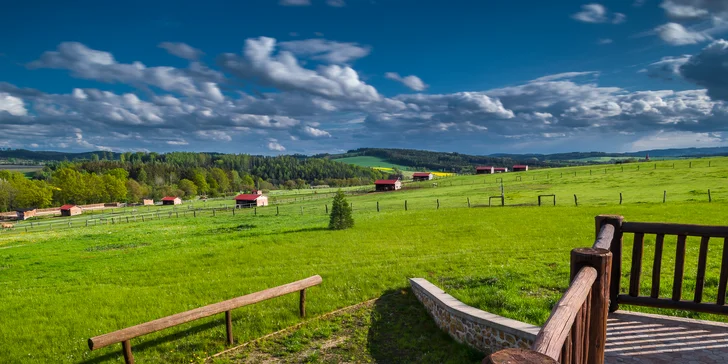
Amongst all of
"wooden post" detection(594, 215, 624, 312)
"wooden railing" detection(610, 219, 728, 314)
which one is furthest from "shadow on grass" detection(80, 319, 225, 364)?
"wooden railing" detection(610, 219, 728, 314)

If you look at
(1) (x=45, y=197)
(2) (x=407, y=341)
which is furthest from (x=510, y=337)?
(1) (x=45, y=197)

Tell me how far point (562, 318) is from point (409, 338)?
724cm

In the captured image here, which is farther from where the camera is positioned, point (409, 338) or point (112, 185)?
point (112, 185)

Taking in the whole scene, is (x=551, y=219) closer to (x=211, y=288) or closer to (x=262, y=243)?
(x=262, y=243)

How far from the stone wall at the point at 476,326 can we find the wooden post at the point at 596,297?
289 cm

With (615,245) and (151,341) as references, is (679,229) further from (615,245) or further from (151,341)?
(151,341)

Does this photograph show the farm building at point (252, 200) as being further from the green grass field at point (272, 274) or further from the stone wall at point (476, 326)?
the stone wall at point (476, 326)

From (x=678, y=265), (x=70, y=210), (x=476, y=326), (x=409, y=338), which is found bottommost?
(x=70, y=210)

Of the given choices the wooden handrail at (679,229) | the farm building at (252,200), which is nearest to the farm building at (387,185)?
the farm building at (252,200)

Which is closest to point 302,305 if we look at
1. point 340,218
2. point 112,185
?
point 340,218

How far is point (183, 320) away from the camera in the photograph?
8695mm

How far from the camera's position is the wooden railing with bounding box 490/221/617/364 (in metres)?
2.41

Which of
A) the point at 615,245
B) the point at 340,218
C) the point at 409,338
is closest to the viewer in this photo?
the point at 615,245

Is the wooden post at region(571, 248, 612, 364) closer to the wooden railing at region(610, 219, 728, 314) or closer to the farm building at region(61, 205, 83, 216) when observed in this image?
the wooden railing at region(610, 219, 728, 314)
